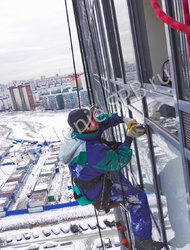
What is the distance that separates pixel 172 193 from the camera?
2.21 m

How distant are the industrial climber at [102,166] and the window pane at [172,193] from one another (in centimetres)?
25

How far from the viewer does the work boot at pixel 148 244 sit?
8.58ft

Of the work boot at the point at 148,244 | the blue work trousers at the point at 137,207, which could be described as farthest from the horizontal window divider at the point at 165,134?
the work boot at the point at 148,244

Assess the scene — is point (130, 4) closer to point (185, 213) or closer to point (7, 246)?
point (185, 213)

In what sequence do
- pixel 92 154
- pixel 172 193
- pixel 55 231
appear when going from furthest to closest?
pixel 55 231
pixel 92 154
pixel 172 193

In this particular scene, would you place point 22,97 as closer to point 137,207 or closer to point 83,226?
point 83,226

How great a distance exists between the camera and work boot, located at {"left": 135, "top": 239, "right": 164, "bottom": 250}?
8.58ft

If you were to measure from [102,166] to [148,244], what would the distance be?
87cm

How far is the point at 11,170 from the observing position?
28984 millimetres

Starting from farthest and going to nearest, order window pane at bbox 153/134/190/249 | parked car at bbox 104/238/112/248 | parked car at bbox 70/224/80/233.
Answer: parked car at bbox 70/224/80/233
parked car at bbox 104/238/112/248
window pane at bbox 153/134/190/249

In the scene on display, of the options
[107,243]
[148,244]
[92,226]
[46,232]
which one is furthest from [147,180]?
[46,232]

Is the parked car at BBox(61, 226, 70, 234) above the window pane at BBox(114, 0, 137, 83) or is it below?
below

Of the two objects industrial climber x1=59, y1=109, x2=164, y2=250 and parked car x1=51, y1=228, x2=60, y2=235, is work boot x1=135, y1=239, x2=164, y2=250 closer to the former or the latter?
industrial climber x1=59, y1=109, x2=164, y2=250

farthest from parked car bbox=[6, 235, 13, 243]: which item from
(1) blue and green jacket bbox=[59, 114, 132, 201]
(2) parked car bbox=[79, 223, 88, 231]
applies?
(1) blue and green jacket bbox=[59, 114, 132, 201]
